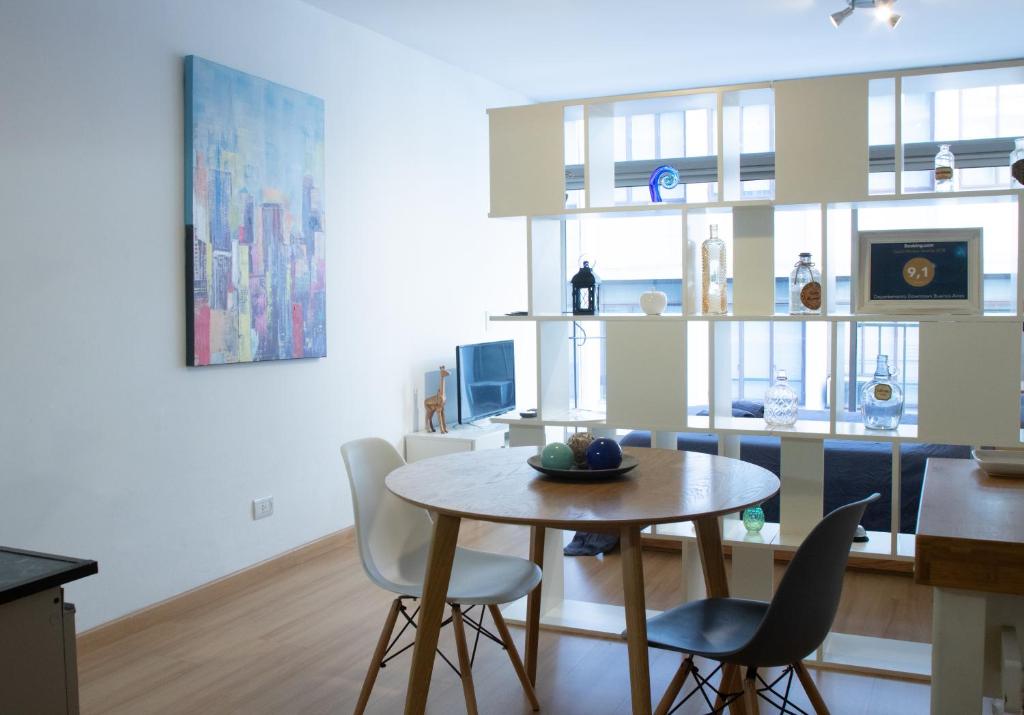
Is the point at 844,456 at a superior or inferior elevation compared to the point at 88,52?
inferior

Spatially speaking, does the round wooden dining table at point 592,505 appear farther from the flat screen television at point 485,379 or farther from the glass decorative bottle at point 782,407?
the flat screen television at point 485,379

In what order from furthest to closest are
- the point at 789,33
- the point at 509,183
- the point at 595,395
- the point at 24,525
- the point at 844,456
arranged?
the point at 595,395, the point at 789,33, the point at 844,456, the point at 509,183, the point at 24,525

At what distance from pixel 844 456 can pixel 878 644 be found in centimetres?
132

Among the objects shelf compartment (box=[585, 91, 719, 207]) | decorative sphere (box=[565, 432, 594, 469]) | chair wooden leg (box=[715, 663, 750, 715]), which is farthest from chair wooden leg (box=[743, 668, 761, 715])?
shelf compartment (box=[585, 91, 719, 207])

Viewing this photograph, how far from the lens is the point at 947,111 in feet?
23.1

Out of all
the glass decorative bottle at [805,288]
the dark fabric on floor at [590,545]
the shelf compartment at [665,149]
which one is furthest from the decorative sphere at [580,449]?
the shelf compartment at [665,149]

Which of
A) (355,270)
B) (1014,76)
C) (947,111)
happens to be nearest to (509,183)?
(355,270)

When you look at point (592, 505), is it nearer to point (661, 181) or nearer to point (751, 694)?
point (751, 694)

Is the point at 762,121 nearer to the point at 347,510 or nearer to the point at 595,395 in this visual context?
the point at 595,395

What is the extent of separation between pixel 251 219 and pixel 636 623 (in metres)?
2.53

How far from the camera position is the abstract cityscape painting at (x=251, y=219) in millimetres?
3689

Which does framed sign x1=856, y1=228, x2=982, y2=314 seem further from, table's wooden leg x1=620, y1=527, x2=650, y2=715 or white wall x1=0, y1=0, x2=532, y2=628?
white wall x1=0, y1=0, x2=532, y2=628

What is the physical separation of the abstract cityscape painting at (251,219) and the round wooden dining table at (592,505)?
57.2 inches

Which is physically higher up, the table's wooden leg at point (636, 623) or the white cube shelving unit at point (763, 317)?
the white cube shelving unit at point (763, 317)
